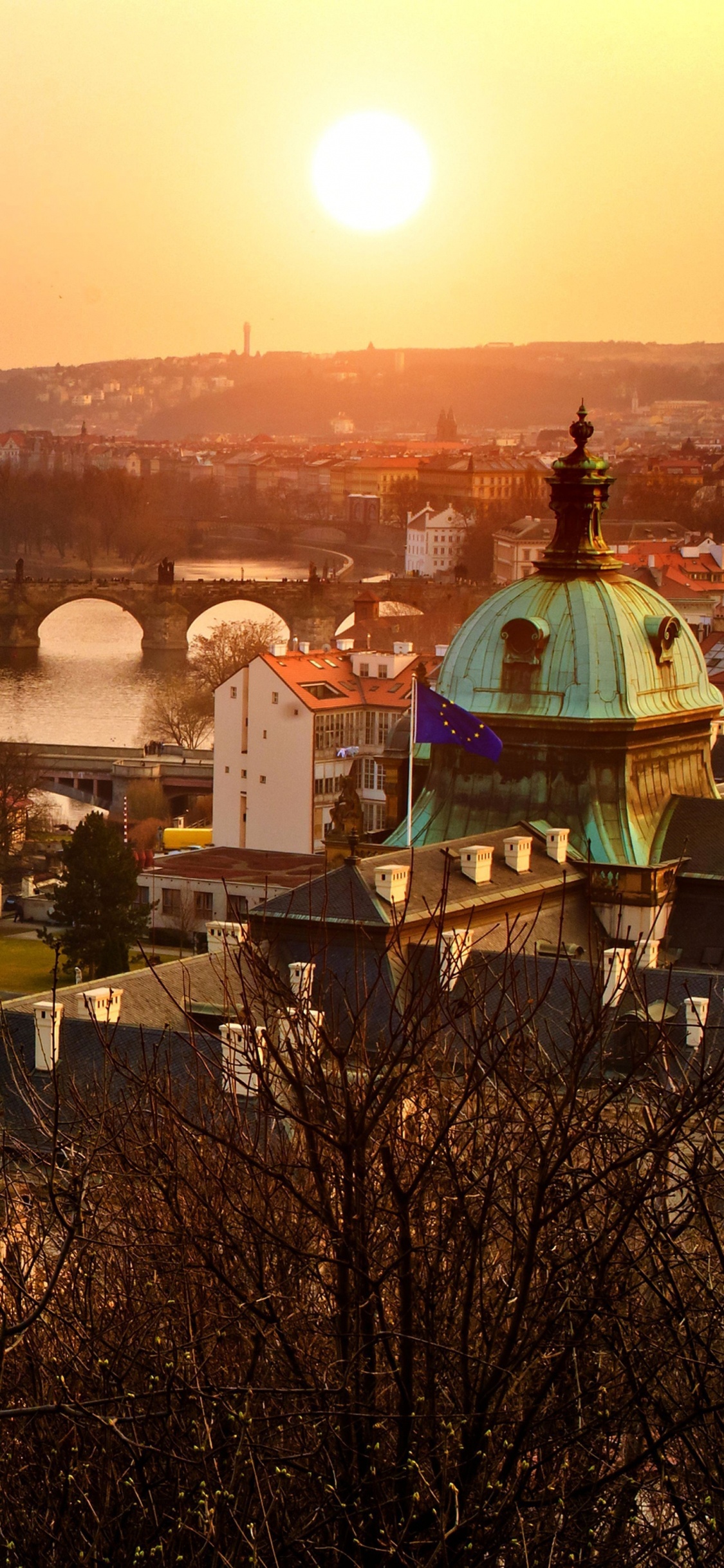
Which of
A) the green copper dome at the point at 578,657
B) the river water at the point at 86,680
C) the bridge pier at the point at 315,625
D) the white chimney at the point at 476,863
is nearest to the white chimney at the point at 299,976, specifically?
the white chimney at the point at 476,863

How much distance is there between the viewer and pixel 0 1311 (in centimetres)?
605

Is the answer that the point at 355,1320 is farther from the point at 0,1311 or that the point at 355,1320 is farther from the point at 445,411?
the point at 445,411

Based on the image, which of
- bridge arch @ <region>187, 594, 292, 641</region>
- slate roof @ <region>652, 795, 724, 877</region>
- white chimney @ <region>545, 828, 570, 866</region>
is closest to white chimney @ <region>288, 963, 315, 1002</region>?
white chimney @ <region>545, 828, 570, 866</region>

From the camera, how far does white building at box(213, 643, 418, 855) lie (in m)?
31.2

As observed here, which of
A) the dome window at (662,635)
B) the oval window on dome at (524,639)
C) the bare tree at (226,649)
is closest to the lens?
the oval window on dome at (524,639)

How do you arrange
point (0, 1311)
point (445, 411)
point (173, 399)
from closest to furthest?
point (0, 1311) < point (445, 411) < point (173, 399)

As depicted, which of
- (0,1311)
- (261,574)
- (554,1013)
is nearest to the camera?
(0,1311)

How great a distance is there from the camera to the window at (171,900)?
26.4 meters

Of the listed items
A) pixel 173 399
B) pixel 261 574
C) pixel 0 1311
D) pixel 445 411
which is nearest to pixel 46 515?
pixel 261 574

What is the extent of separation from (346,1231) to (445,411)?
139 m

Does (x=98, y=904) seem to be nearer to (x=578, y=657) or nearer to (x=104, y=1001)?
(x=578, y=657)

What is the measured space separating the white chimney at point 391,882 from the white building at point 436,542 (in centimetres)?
6787

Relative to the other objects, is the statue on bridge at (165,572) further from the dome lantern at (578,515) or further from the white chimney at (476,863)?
the white chimney at (476,863)

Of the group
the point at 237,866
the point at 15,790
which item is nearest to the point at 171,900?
the point at 237,866
